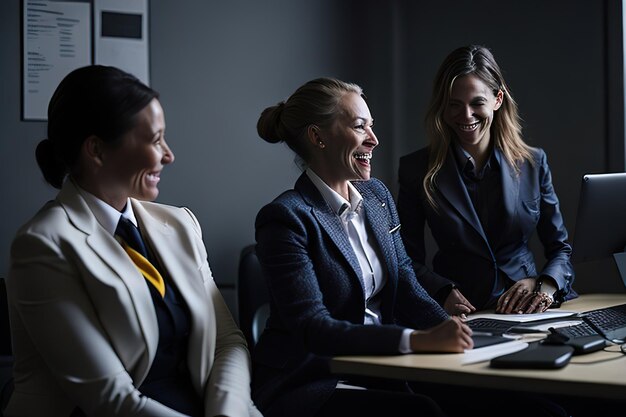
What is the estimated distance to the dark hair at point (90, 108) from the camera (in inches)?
72.1

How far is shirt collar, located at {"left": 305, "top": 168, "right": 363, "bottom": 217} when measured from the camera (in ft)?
7.43

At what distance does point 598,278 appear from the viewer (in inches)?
138

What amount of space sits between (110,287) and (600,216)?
4.87 ft

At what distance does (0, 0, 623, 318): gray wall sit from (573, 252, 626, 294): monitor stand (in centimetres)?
24

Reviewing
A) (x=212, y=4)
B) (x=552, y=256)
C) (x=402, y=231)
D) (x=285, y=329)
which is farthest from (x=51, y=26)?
(x=552, y=256)

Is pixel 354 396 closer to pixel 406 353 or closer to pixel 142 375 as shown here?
pixel 406 353

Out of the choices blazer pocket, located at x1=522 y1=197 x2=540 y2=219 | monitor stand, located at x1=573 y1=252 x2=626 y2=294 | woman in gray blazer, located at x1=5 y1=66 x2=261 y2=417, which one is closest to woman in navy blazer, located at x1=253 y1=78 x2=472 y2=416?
woman in gray blazer, located at x1=5 y1=66 x2=261 y2=417

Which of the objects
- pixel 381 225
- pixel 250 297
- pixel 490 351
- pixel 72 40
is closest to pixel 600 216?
pixel 381 225

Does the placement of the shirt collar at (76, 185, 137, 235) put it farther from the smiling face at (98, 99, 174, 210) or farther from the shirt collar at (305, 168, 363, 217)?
the shirt collar at (305, 168, 363, 217)

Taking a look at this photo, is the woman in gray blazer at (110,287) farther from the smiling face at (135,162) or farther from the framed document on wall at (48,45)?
the framed document on wall at (48,45)

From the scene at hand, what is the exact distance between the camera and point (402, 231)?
116 inches

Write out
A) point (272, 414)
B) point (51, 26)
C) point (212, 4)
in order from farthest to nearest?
point (212, 4) < point (51, 26) < point (272, 414)

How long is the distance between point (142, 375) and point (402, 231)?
1.41 m

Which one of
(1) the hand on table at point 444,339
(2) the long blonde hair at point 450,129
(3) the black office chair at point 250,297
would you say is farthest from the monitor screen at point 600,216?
(3) the black office chair at point 250,297
